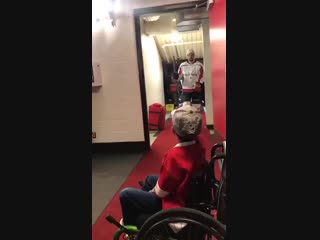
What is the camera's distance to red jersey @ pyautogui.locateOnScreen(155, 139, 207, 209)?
1146 mm

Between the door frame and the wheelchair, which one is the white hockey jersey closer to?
the door frame

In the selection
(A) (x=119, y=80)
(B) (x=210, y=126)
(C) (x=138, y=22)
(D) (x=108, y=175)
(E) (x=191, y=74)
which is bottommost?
(D) (x=108, y=175)

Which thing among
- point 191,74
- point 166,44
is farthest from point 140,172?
point 166,44

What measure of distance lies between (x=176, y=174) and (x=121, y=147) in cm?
273

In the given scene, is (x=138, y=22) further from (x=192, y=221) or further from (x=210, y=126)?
(x=192, y=221)

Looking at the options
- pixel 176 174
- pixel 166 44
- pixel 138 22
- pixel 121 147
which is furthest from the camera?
pixel 166 44

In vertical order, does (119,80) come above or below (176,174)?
above

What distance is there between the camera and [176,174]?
45.1 inches

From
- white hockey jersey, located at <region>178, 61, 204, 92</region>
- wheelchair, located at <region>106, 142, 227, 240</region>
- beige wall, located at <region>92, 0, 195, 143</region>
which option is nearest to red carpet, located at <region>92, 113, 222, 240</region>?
beige wall, located at <region>92, 0, 195, 143</region>

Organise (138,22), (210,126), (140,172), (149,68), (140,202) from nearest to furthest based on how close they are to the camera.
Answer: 1. (140,202)
2. (140,172)
3. (138,22)
4. (210,126)
5. (149,68)

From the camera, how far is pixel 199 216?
0.82 meters

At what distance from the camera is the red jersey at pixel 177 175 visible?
1146 millimetres

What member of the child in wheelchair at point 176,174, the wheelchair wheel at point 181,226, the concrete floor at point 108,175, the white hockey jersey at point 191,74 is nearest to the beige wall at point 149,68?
the white hockey jersey at point 191,74
